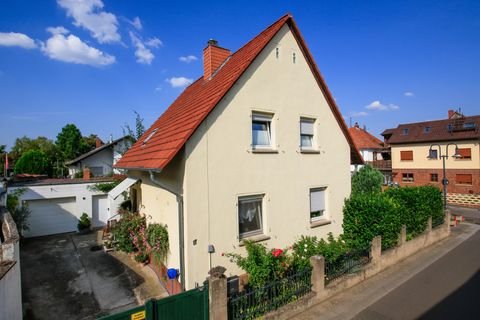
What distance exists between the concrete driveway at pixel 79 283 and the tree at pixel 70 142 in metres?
41.2

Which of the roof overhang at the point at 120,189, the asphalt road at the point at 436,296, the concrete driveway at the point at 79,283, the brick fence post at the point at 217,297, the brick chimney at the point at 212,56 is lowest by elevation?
the asphalt road at the point at 436,296

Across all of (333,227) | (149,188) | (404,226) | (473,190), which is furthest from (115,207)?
(473,190)

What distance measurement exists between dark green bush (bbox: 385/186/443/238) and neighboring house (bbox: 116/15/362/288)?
324 cm

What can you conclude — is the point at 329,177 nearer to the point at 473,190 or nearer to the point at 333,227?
the point at 333,227

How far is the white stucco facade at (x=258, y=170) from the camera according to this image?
308 inches

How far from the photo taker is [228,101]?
8.60 meters

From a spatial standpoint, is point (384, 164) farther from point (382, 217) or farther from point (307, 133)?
point (307, 133)

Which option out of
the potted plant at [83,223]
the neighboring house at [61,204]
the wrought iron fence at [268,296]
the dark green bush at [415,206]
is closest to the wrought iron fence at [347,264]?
the wrought iron fence at [268,296]

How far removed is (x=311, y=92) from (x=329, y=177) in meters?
3.86

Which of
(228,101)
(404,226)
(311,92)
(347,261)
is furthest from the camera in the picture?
(404,226)

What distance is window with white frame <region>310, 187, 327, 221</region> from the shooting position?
11164 mm

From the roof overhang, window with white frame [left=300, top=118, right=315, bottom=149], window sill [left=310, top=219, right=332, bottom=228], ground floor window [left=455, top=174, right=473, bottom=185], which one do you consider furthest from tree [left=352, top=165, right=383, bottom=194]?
the roof overhang

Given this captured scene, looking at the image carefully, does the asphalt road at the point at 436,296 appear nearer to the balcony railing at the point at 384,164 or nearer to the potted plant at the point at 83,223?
the potted plant at the point at 83,223

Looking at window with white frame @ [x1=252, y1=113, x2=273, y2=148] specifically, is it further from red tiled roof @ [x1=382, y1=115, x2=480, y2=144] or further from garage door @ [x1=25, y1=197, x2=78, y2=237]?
red tiled roof @ [x1=382, y1=115, x2=480, y2=144]
